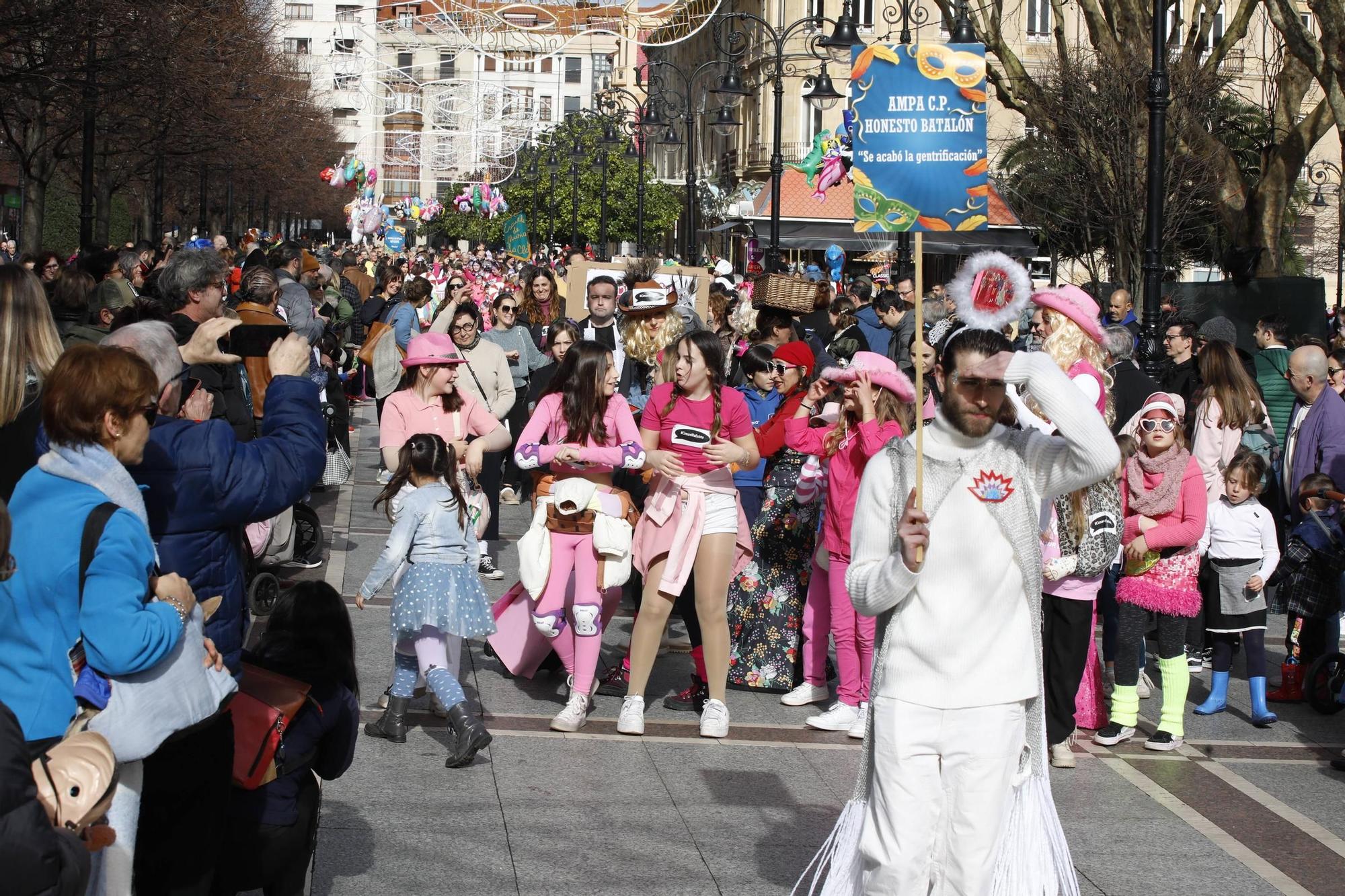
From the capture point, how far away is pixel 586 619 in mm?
7613

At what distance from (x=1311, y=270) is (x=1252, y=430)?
43.1 m

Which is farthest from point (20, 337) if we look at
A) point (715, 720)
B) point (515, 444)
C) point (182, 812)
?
point (515, 444)

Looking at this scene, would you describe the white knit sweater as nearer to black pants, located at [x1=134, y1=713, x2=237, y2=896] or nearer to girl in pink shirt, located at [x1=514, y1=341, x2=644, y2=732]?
black pants, located at [x1=134, y1=713, x2=237, y2=896]

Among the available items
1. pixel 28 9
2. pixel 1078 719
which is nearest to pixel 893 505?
pixel 1078 719

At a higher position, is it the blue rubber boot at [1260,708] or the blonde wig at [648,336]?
the blonde wig at [648,336]

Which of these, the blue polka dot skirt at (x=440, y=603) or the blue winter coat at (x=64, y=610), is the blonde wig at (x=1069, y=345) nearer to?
the blue polka dot skirt at (x=440, y=603)

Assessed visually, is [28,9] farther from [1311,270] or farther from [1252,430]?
[1311,270]

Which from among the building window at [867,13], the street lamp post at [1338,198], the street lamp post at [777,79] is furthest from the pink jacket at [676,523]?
the building window at [867,13]

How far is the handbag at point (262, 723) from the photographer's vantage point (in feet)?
15.0

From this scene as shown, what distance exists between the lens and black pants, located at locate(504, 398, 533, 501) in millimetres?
14242

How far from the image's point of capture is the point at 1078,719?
793 cm

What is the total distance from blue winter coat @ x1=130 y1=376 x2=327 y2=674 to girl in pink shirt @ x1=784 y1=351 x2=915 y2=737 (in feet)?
11.2

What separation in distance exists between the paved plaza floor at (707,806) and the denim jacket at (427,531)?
83 cm

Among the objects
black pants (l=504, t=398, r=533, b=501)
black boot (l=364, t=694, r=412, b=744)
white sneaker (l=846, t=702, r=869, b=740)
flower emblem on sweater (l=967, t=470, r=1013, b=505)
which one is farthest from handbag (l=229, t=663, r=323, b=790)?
black pants (l=504, t=398, r=533, b=501)
